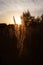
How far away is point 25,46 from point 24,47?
118 millimetres

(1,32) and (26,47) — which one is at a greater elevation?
(1,32)

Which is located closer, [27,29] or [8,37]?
[27,29]

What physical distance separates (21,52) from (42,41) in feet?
6.41

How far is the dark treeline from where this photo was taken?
13797mm

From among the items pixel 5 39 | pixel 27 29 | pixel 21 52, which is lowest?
pixel 21 52

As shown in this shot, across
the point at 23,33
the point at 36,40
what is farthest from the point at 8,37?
the point at 36,40

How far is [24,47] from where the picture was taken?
14.5 m

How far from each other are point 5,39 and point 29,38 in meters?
2.25

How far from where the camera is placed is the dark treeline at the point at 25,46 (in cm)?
1380

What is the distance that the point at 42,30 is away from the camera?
44.9 feet

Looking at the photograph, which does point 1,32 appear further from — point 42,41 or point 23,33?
point 42,41

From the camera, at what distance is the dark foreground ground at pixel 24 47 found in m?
13.8

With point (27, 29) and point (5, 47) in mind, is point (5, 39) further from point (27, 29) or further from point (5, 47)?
point (27, 29)

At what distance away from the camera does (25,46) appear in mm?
14445
